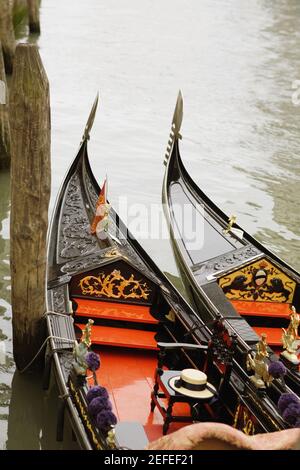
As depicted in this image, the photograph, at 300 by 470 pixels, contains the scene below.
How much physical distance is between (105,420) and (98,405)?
73 mm

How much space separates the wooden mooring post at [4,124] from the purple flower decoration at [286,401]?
311 centimetres

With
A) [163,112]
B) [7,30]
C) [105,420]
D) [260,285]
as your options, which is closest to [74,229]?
[260,285]

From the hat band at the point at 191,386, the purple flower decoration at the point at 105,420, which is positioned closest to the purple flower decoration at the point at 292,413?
the hat band at the point at 191,386

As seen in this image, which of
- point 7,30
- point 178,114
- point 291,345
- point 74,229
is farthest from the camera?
point 7,30

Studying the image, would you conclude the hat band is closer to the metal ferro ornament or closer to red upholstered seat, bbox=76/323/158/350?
red upholstered seat, bbox=76/323/158/350

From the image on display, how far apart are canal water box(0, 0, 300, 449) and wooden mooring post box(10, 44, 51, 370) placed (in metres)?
0.32

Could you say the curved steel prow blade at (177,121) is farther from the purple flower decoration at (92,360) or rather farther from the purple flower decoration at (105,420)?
the purple flower decoration at (105,420)

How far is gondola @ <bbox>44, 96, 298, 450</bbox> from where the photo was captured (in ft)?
8.08

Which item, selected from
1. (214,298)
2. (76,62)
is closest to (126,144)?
(76,62)

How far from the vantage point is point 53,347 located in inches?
113

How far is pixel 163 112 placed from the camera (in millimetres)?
7742

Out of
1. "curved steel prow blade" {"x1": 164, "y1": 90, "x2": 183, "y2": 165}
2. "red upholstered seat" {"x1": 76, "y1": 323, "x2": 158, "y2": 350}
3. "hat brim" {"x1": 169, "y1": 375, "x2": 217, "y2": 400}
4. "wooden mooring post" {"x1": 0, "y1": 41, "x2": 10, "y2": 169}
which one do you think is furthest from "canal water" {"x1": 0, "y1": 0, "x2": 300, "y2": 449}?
"curved steel prow blade" {"x1": 164, "y1": 90, "x2": 183, "y2": 165}

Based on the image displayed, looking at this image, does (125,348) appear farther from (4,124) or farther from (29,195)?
(4,124)
